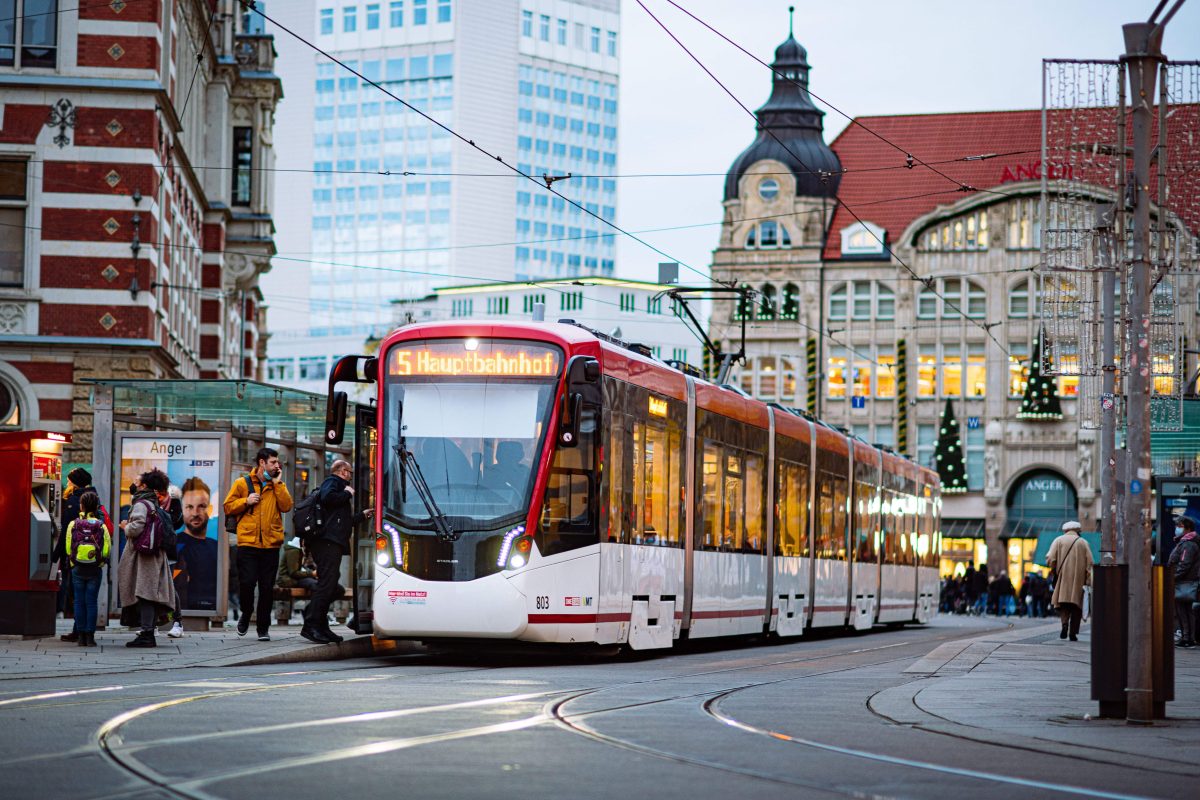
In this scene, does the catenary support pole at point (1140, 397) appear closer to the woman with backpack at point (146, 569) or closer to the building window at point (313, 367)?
the woman with backpack at point (146, 569)

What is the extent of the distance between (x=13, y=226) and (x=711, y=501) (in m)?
15.6

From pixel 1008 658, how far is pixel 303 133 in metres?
139

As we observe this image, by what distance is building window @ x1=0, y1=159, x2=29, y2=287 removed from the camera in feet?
104

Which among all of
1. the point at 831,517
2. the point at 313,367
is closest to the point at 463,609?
the point at 831,517

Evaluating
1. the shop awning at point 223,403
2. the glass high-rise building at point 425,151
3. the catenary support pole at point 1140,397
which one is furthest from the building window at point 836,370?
the glass high-rise building at point 425,151

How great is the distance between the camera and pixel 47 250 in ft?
104

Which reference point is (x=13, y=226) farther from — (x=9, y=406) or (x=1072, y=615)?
(x=1072, y=615)

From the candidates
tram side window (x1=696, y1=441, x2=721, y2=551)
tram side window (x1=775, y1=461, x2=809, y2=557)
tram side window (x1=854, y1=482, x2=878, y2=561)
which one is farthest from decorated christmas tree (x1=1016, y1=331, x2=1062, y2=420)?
tram side window (x1=696, y1=441, x2=721, y2=551)

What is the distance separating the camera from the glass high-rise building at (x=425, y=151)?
14788 cm

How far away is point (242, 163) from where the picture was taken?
48.4 metres

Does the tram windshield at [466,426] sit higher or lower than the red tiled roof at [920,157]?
lower

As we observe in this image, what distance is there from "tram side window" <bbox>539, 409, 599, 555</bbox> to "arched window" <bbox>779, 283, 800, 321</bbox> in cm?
5871

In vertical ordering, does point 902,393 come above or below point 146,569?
above

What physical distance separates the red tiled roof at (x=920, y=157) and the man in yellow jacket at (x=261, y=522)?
5875 cm
